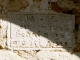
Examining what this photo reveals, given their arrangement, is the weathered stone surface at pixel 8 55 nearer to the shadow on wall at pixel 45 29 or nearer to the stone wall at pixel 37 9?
the stone wall at pixel 37 9

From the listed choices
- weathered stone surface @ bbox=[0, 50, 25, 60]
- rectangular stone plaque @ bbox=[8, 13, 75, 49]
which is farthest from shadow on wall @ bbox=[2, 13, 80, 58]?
weathered stone surface @ bbox=[0, 50, 25, 60]

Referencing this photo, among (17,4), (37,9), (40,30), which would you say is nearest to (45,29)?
(40,30)

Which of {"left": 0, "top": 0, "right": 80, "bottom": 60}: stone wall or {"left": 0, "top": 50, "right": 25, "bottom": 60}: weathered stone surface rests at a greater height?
{"left": 0, "top": 0, "right": 80, "bottom": 60}: stone wall

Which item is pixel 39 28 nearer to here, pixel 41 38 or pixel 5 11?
pixel 41 38

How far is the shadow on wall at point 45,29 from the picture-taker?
2.91 metres

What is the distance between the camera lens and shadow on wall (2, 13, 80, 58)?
115 inches

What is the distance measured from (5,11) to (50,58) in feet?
2.89

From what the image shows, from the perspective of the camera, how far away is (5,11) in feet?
9.59

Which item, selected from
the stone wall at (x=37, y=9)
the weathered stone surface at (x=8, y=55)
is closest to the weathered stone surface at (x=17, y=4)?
the stone wall at (x=37, y=9)

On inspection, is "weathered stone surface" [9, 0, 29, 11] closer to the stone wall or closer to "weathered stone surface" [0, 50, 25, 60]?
the stone wall

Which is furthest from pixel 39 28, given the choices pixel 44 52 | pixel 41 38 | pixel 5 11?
pixel 5 11

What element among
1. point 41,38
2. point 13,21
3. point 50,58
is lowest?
point 50,58

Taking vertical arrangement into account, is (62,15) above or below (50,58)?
above

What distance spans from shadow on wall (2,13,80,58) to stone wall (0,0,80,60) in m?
0.06
